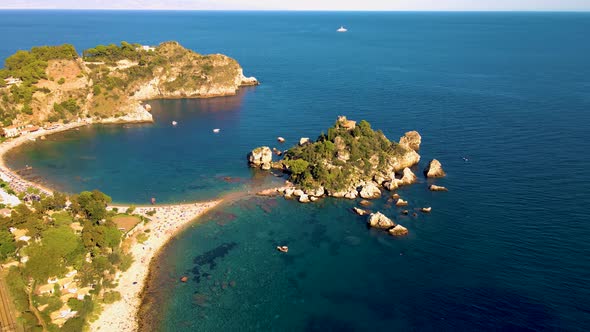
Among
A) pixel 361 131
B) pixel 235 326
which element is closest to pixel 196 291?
pixel 235 326

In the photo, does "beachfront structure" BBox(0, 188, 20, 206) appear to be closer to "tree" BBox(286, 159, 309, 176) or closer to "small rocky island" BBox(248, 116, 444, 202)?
"small rocky island" BBox(248, 116, 444, 202)

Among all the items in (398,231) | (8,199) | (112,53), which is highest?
(112,53)

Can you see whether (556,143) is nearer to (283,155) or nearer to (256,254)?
(283,155)

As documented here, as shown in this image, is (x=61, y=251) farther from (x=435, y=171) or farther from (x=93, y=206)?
(x=435, y=171)

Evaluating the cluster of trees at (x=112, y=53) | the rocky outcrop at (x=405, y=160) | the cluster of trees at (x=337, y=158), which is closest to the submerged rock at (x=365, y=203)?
the cluster of trees at (x=337, y=158)

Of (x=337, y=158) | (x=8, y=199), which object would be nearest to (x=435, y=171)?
(x=337, y=158)

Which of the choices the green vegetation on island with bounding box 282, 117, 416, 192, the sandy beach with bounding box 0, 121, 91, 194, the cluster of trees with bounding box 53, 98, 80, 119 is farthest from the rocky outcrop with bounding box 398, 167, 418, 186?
the cluster of trees with bounding box 53, 98, 80, 119
